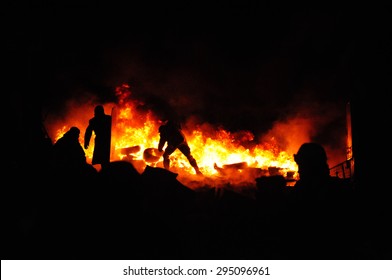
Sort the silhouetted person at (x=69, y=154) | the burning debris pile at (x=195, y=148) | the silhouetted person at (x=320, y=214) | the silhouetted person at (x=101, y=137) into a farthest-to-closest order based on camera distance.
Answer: the burning debris pile at (x=195, y=148), the silhouetted person at (x=101, y=137), the silhouetted person at (x=69, y=154), the silhouetted person at (x=320, y=214)

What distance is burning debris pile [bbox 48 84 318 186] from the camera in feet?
34.0

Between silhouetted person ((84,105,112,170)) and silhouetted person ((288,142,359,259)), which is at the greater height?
silhouetted person ((84,105,112,170))

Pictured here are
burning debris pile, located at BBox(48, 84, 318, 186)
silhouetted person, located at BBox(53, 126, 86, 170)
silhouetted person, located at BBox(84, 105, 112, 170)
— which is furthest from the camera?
burning debris pile, located at BBox(48, 84, 318, 186)

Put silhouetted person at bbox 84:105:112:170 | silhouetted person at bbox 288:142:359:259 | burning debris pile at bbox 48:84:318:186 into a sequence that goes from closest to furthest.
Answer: silhouetted person at bbox 288:142:359:259 → silhouetted person at bbox 84:105:112:170 → burning debris pile at bbox 48:84:318:186

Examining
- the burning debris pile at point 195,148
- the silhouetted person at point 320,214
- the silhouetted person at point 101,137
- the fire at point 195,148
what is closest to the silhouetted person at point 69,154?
the silhouetted person at point 101,137

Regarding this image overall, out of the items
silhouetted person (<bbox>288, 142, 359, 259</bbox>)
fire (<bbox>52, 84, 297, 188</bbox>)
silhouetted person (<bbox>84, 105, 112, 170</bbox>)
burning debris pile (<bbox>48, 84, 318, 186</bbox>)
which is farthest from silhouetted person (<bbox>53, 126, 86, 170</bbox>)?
silhouetted person (<bbox>288, 142, 359, 259</bbox>)

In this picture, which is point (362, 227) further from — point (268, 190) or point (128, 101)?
point (128, 101)

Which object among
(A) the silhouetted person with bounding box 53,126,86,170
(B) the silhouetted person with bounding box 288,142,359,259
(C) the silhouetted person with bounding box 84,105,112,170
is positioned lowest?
(B) the silhouetted person with bounding box 288,142,359,259

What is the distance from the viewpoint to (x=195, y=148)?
12.7 meters

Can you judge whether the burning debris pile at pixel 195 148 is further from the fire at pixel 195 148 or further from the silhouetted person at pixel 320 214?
the silhouetted person at pixel 320 214

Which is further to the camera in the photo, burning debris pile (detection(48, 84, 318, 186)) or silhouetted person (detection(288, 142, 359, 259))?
burning debris pile (detection(48, 84, 318, 186))

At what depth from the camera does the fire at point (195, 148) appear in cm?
1045

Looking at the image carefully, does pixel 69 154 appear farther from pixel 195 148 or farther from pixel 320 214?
pixel 195 148

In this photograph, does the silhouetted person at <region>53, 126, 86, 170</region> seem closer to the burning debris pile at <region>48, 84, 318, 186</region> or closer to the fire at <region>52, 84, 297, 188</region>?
the burning debris pile at <region>48, 84, 318, 186</region>
